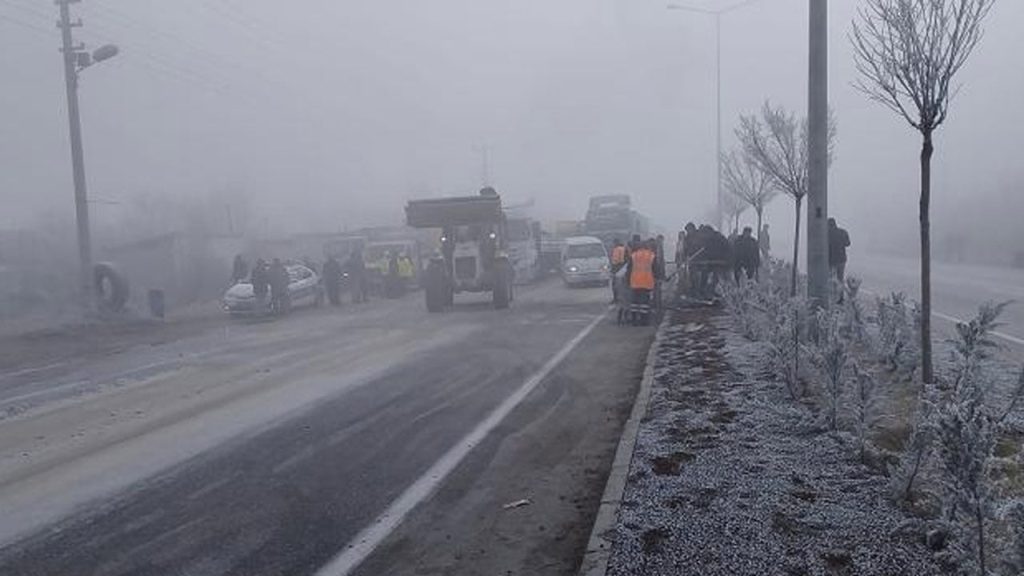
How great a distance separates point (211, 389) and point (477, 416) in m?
4.00

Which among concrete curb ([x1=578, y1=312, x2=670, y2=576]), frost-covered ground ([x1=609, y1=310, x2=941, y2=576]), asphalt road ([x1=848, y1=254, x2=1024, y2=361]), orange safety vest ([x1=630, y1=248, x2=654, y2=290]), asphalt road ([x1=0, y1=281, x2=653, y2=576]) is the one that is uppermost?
orange safety vest ([x1=630, y1=248, x2=654, y2=290])

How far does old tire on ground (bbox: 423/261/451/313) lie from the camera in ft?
73.9

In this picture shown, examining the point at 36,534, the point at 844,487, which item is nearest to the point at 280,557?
the point at 36,534

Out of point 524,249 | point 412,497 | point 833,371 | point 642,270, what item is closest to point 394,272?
point 524,249

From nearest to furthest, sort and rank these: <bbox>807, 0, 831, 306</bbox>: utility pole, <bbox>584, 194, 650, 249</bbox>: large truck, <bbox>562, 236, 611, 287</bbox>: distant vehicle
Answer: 1. <bbox>807, 0, 831, 306</bbox>: utility pole
2. <bbox>562, 236, 611, 287</bbox>: distant vehicle
3. <bbox>584, 194, 650, 249</bbox>: large truck

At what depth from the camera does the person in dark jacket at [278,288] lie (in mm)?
24391

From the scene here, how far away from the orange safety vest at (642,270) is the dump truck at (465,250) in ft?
19.4

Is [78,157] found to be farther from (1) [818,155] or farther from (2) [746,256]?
(1) [818,155]

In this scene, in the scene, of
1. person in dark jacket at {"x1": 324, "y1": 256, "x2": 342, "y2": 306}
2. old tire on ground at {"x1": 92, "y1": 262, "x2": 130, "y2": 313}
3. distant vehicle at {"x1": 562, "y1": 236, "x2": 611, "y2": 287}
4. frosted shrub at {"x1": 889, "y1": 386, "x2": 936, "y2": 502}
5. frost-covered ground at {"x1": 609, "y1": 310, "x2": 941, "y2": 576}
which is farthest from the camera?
distant vehicle at {"x1": 562, "y1": 236, "x2": 611, "y2": 287}

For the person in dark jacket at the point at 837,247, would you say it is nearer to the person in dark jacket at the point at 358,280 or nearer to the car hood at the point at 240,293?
the car hood at the point at 240,293

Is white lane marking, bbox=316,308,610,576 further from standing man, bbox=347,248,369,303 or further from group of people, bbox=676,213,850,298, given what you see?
standing man, bbox=347,248,369,303

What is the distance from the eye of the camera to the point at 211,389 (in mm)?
11422

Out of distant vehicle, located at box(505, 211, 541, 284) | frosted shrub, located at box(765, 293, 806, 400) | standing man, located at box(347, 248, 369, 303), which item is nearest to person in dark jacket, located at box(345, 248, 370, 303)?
standing man, located at box(347, 248, 369, 303)

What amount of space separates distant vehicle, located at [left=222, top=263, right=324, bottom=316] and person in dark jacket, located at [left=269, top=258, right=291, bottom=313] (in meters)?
0.21
